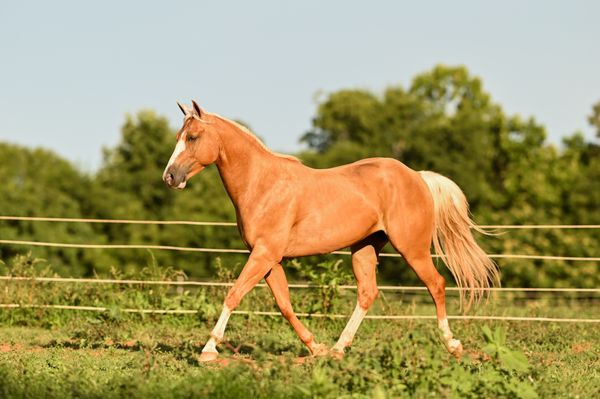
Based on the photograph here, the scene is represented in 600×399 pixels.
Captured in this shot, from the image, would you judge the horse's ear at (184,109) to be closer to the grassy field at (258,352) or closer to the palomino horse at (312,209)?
the palomino horse at (312,209)

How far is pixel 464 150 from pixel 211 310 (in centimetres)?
3546

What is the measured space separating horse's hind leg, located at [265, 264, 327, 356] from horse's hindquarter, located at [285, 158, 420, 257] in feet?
0.73

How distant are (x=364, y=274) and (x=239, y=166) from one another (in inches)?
62.2

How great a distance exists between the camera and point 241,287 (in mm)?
6891

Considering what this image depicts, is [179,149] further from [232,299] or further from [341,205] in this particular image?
[341,205]

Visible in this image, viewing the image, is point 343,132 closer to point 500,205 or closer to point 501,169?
point 501,169

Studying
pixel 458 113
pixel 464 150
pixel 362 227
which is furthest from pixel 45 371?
pixel 458 113

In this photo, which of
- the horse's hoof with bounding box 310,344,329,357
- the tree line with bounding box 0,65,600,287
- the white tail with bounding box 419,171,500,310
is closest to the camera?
the horse's hoof with bounding box 310,344,329,357

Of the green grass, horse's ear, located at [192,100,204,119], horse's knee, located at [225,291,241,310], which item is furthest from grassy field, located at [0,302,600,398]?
horse's ear, located at [192,100,204,119]

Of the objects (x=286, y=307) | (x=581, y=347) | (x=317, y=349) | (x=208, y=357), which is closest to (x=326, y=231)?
(x=286, y=307)

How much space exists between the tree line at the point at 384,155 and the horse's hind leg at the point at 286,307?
2626 cm

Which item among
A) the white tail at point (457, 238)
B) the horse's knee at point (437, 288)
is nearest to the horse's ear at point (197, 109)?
the white tail at point (457, 238)

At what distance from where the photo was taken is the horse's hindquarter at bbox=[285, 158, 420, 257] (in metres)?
7.31

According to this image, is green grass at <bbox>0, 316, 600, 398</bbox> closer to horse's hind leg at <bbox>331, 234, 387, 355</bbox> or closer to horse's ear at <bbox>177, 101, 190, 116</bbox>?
horse's hind leg at <bbox>331, 234, 387, 355</bbox>
